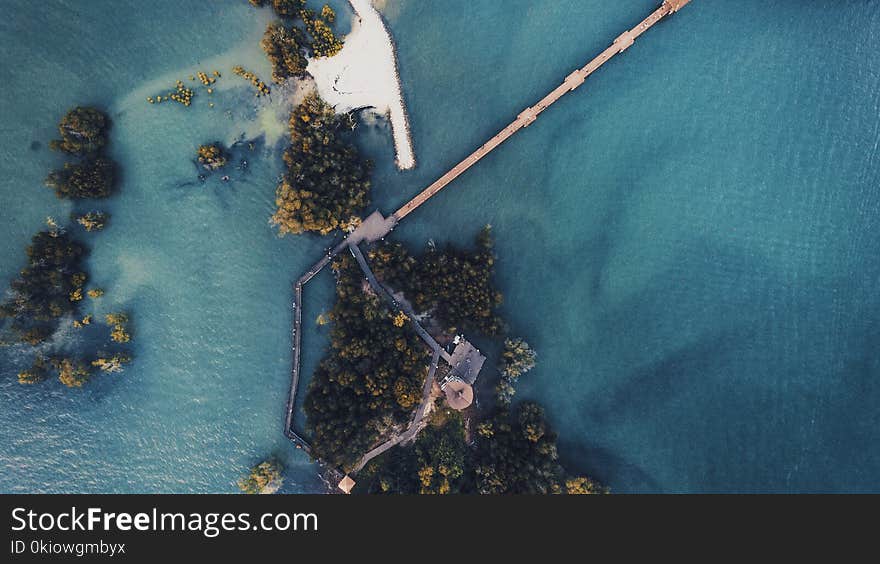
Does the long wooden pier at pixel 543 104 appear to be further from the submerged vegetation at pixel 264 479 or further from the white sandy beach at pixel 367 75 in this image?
the submerged vegetation at pixel 264 479

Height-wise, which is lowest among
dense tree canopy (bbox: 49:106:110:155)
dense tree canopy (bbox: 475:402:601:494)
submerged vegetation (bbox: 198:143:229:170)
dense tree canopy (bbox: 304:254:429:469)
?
dense tree canopy (bbox: 475:402:601:494)

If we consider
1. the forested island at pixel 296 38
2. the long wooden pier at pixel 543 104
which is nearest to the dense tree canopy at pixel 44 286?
the forested island at pixel 296 38

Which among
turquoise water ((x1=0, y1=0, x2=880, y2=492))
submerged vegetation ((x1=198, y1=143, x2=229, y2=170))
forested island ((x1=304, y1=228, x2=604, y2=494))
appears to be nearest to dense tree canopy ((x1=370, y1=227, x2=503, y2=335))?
forested island ((x1=304, y1=228, x2=604, y2=494))

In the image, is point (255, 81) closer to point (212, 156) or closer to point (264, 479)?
point (212, 156)

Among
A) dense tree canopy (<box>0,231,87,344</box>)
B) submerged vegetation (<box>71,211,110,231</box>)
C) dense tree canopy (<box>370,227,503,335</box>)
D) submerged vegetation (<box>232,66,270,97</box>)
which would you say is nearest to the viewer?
dense tree canopy (<box>0,231,87,344</box>)

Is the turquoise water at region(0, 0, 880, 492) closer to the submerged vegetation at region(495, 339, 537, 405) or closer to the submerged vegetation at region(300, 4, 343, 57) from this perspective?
the submerged vegetation at region(495, 339, 537, 405)

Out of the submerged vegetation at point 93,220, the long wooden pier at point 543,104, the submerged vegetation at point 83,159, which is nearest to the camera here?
the submerged vegetation at point 83,159

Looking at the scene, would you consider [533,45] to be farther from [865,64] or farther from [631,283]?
[865,64]
